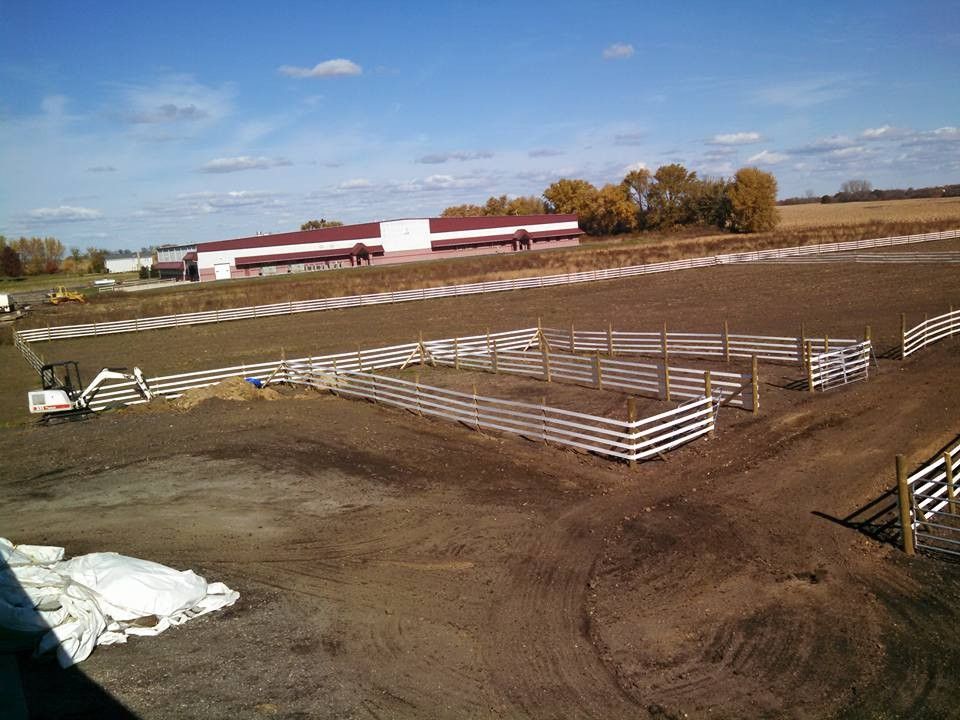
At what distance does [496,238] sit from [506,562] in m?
86.5

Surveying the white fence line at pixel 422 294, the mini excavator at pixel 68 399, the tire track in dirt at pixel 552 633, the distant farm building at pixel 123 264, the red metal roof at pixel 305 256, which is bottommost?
the tire track in dirt at pixel 552 633

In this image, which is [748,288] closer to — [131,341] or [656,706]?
[131,341]

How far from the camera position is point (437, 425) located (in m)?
18.9

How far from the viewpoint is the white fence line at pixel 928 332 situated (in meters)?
22.8

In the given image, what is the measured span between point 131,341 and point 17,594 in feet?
123

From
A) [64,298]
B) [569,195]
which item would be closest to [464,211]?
[569,195]

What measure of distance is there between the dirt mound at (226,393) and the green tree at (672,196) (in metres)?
99.2

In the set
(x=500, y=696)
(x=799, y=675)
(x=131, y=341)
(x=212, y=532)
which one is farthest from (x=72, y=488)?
(x=131, y=341)

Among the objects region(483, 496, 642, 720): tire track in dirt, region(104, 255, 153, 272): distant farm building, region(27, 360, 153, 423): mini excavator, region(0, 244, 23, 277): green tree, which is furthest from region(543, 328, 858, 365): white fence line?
region(0, 244, 23, 277): green tree

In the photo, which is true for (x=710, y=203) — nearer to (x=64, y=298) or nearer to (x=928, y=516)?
(x=64, y=298)

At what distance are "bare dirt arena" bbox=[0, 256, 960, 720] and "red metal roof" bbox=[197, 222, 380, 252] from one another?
66.2 metres

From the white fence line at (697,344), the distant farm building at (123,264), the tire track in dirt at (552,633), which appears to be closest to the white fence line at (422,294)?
the white fence line at (697,344)

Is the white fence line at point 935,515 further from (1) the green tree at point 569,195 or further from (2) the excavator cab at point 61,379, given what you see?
(1) the green tree at point 569,195

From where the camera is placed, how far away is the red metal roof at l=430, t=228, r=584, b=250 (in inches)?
3617
